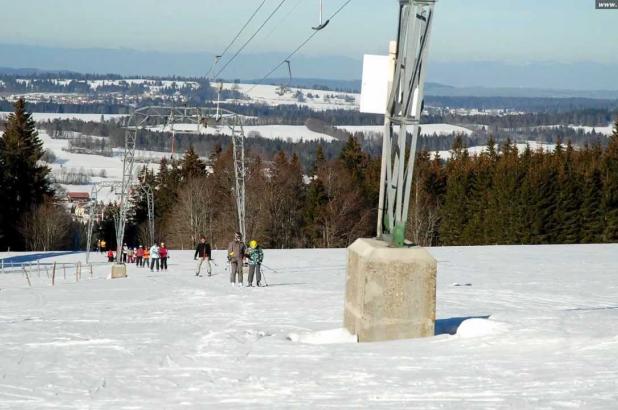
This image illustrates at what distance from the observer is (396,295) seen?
13125 millimetres

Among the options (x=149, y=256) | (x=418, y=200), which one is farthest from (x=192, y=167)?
(x=149, y=256)

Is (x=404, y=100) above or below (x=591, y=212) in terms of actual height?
above

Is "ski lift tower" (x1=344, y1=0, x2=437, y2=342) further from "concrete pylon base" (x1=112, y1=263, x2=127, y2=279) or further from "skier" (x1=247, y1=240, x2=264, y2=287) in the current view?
"concrete pylon base" (x1=112, y1=263, x2=127, y2=279)

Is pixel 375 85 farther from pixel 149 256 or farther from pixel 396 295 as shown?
pixel 149 256

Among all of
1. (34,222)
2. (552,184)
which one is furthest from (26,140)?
(552,184)

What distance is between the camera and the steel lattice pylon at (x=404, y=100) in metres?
13.7

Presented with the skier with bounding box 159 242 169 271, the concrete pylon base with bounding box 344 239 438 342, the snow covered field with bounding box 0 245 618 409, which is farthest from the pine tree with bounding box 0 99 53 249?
the concrete pylon base with bounding box 344 239 438 342

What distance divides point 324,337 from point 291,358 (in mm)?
1969

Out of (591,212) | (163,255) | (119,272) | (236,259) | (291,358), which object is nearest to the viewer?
→ (291,358)

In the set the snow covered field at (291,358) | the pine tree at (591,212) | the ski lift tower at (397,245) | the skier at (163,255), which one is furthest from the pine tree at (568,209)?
the ski lift tower at (397,245)

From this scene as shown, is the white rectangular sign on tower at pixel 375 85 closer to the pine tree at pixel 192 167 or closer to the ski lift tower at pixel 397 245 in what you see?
the ski lift tower at pixel 397 245

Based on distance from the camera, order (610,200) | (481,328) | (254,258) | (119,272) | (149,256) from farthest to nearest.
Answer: (610,200)
(149,256)
(119,272)
(254,258)
(481,328)

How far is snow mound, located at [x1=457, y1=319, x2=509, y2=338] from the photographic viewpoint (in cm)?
1273

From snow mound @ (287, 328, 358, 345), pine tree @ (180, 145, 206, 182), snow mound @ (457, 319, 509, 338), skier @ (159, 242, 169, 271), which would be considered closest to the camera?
snow mound @ (457, 319, 509, 338)
